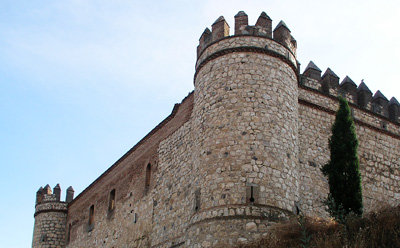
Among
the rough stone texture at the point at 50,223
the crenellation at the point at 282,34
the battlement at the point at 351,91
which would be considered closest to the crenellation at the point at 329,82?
the battlement at the point at 351,91

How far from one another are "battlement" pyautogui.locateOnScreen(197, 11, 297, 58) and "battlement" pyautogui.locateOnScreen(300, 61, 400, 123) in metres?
1.71

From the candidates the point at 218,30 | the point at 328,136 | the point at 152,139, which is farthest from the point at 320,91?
the point at 152,139

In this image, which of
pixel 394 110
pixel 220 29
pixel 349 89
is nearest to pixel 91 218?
pixel 220 29

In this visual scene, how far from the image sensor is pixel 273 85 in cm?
1506

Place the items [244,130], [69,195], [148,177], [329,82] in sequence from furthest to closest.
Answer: [69,195] < [148,177] < [329,82] < [244,130]

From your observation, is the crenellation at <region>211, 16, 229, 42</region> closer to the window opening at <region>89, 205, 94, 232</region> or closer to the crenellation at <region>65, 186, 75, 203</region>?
the window opening at <region>89, 205, 94, 232</region>

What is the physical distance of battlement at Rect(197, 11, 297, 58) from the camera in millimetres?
15523

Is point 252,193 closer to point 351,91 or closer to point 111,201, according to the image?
point 351,91

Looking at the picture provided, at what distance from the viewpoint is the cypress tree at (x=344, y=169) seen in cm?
1348

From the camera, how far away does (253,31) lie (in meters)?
15.5

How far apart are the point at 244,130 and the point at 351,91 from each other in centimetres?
609

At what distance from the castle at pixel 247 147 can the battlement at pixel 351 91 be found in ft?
0.13

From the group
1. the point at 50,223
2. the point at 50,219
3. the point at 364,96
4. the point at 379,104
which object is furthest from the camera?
the point at 50,219

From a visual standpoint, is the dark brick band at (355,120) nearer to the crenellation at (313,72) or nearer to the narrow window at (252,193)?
the crenellation at (313,72)
